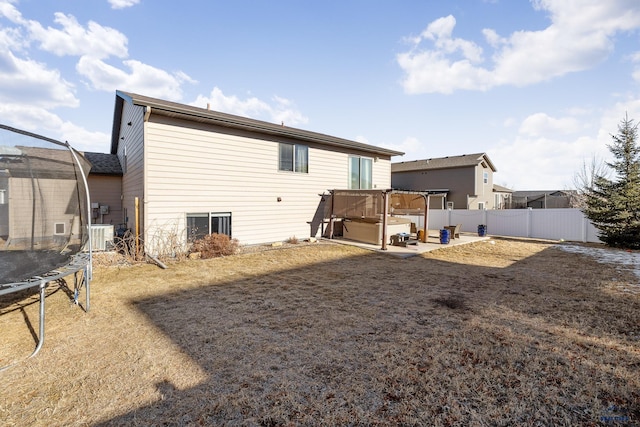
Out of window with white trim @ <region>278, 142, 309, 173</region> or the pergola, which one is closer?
the pergola

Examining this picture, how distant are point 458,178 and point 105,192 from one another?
24.9 meters

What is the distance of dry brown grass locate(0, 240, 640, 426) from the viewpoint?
2271mm

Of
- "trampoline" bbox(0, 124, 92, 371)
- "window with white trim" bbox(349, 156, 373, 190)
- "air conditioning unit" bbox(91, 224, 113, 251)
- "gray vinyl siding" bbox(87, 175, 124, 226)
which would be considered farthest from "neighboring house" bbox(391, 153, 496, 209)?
"trampoline" bbox(0, 124, 92, 371)

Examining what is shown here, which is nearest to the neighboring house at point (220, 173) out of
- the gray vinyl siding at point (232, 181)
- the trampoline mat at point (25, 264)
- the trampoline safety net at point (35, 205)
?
the gray vinyl siding at point (232, 181)

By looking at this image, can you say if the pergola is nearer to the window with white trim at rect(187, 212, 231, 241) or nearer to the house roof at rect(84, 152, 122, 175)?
the window with white trim at rect(187, 212, 231, 241)

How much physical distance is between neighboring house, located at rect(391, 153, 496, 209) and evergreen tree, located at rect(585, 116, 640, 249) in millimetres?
11972

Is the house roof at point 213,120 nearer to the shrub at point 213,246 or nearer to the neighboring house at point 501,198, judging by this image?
the shrub at point 213,246

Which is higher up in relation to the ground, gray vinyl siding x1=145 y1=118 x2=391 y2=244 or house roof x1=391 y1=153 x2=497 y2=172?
house roof x1=391 y1=153 x2=497 y2=172

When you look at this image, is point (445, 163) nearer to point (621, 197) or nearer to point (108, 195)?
point (621, 197)

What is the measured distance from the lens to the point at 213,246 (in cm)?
868

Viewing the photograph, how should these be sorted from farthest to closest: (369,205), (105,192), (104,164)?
(104,164) < (105,192) < (369,205)

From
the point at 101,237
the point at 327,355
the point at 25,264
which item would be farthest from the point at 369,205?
the point at 25,264

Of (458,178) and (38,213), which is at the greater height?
(458,178)

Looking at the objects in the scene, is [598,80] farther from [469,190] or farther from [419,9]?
[469,190]
